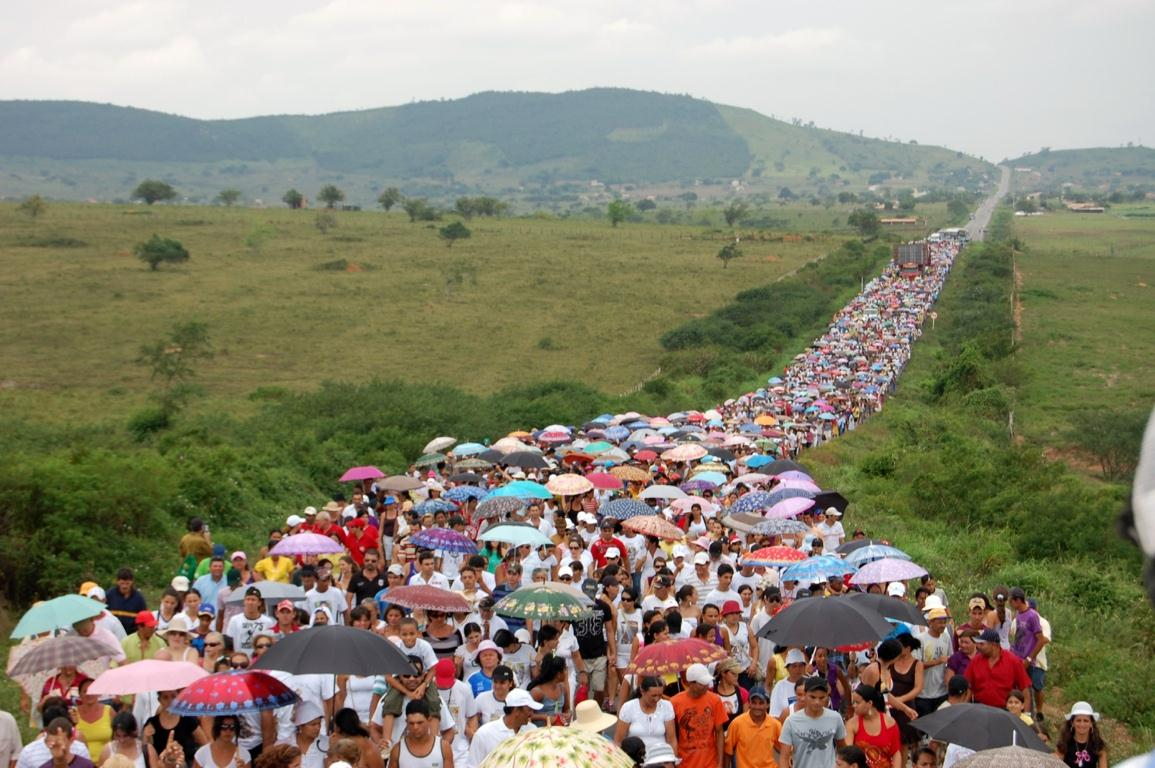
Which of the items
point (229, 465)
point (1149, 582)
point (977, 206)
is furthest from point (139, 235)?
point (977, 206)

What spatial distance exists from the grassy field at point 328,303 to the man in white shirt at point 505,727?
29.0m

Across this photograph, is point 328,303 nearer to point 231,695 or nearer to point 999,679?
point 999,679

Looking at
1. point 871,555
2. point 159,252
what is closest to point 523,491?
point 871,555

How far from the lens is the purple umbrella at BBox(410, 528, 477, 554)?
11852 mm

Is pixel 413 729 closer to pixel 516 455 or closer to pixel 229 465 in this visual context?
pixel 516 455

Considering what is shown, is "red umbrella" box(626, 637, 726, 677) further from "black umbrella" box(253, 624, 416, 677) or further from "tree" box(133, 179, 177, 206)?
"tree" box(133, 179, 177, 206)

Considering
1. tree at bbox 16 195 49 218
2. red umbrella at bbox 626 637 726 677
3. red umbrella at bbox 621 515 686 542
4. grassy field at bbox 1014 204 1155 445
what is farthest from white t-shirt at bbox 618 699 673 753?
tree at bbox 16 195 49 218

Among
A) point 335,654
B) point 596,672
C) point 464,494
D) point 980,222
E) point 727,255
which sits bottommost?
point 980,222

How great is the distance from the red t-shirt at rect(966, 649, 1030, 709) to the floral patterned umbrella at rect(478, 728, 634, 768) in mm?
3457

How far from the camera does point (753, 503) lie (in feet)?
52.4

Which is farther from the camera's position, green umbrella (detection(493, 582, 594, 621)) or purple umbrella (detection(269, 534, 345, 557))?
purple umbrella (detection(269, 534, 345, 557))

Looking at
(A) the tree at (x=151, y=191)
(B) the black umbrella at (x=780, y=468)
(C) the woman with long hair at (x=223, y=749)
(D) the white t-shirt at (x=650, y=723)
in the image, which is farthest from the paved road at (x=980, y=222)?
(C) the woman with long hair at (x=223, y=749)

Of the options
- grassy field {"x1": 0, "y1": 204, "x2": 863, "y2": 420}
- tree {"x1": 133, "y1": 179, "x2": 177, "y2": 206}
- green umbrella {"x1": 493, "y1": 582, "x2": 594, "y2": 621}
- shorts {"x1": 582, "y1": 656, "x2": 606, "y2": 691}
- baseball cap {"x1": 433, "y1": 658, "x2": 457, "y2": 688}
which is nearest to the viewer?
baseball cap {"x1": 433, "y1": 658, "x2": 457, "y2": 688}

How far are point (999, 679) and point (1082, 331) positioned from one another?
50.5 metres
